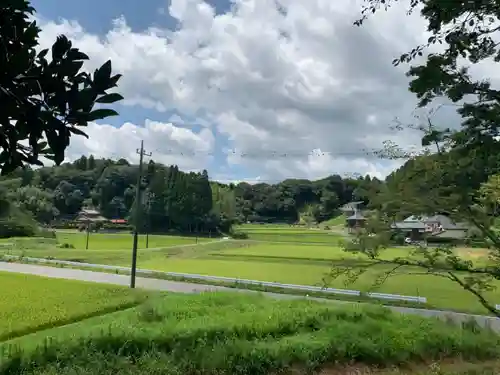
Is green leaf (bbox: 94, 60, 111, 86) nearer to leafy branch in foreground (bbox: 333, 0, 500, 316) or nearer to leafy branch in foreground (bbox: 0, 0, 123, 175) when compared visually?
leafy branch in foreground (bbox: 0, 0, 123, 175)

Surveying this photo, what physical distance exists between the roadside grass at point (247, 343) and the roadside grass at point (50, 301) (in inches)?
29.9

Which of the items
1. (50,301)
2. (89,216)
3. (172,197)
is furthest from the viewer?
(89,216)

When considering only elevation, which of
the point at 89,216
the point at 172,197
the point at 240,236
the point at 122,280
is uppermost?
the point at 172,197

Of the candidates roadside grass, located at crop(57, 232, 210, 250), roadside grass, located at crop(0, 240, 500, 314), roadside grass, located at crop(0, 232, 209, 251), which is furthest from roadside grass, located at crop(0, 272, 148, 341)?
roadside grass, located at crop(57, 232, 210, 250)

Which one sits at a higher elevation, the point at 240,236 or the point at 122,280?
the point at 240,236

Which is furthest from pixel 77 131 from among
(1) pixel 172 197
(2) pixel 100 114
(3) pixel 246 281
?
(1) pixel 172 197

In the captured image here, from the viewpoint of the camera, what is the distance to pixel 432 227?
14.6 ft

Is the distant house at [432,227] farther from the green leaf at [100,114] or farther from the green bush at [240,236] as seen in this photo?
the green bush at [240,236]

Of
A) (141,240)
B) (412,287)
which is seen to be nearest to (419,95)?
(412,287)

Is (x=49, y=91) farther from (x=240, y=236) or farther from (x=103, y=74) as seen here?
(x=240, y=236)

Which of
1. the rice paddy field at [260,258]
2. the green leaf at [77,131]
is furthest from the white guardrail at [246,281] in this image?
the green leaf at [77,131]

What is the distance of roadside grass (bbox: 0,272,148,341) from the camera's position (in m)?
10.4

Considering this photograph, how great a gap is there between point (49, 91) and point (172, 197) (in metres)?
38.8

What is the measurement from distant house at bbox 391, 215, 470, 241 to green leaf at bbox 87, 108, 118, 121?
3.06m
